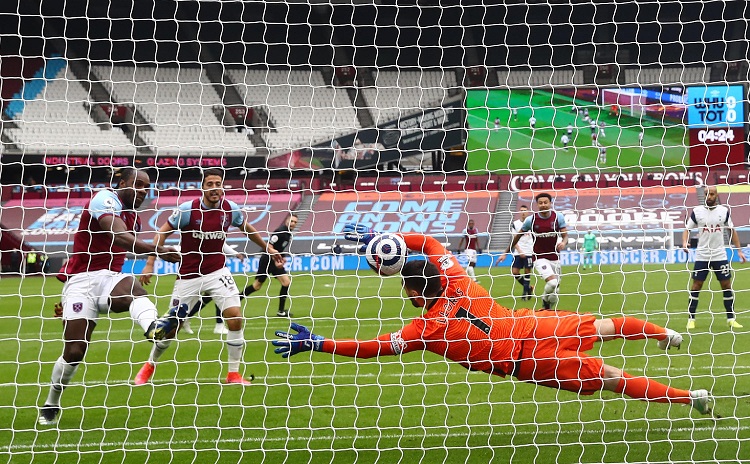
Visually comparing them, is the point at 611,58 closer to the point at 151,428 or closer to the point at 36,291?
the point at 36,291

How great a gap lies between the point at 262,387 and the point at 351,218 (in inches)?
936

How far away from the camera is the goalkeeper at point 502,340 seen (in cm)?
533

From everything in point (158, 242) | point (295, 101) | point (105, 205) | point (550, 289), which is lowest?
point (295, 101)

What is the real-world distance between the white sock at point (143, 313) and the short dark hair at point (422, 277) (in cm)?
206

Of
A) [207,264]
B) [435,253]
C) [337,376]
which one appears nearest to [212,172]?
[207,264]

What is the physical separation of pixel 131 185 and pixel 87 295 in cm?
95

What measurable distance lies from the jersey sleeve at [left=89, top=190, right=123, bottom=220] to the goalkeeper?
199 centimetres

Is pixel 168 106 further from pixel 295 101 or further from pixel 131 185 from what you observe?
pixel 131 185

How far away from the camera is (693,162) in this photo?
29.2 m

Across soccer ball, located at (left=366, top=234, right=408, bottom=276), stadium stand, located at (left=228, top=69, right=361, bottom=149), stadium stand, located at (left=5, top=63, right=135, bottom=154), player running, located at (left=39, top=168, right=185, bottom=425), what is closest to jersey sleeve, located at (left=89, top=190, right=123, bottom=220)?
player running, located at (left=39, top=168, right=185, bottom=425)

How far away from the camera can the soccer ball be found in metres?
5.37

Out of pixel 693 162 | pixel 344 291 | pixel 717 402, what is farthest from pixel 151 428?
pixel 693 162

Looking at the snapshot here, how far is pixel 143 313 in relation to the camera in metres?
6.25

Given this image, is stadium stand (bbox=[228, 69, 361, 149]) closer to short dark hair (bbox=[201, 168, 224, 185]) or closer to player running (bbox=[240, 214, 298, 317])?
player running (bbox=[240, 214, 298, 317])
